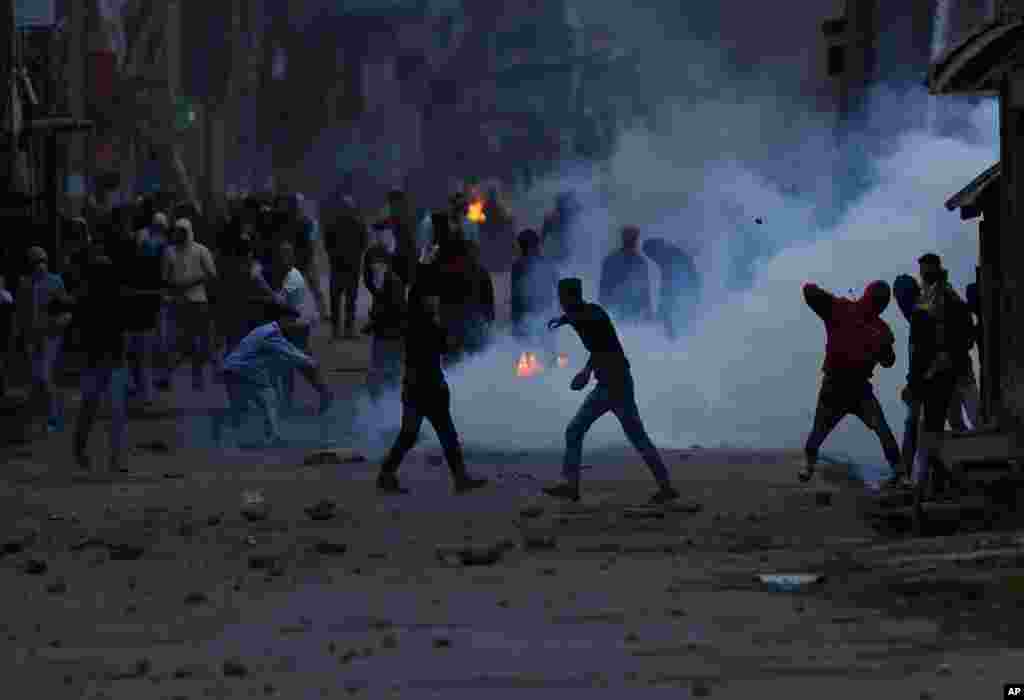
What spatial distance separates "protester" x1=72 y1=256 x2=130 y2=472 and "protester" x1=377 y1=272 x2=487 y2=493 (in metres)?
2.62

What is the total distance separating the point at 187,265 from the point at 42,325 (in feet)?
8.87

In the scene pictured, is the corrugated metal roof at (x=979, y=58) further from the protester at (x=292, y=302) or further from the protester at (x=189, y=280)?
the protester at (x=189, y=280)

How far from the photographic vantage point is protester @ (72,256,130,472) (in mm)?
21328

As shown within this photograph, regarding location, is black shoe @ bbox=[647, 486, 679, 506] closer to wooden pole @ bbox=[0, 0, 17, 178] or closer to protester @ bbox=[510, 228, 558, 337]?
protester @ bbox=[510, 228, 558, 337]

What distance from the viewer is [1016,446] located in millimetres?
17594

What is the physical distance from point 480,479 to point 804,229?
13.4 meters

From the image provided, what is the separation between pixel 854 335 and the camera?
64.5 feet

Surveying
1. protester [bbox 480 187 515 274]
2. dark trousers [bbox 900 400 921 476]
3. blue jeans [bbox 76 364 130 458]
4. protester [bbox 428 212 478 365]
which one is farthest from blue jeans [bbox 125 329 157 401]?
protester [bbox 480 187 515 274]

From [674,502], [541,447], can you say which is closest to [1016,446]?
[674,502]

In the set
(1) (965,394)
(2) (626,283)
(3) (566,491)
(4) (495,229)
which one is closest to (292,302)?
(2) (626,283)

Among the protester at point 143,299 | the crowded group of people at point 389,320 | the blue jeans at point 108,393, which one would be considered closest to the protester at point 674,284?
the crowded group of people at point 389,320

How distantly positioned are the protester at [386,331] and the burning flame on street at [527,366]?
1430 mm

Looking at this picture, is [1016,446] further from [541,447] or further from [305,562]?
[541,447]

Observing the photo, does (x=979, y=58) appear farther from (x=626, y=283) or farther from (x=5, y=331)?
(x=5, y=331)
